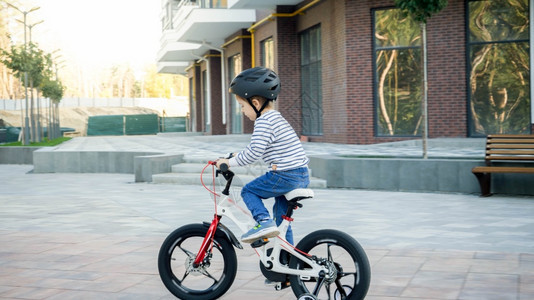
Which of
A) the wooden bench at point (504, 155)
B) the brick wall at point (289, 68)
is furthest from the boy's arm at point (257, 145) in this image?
the brick wall at point (289, 68)

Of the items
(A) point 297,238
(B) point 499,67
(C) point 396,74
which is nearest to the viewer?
(A) point 297,238

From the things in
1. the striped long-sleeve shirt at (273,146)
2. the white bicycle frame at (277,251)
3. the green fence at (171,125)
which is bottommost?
the white bicycle frame at (277,251)

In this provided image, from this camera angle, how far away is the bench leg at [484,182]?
453 inches

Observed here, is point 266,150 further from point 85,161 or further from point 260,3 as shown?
point 260,3

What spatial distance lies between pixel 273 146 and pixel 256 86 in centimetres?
43

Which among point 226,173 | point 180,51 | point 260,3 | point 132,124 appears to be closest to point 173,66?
point 132,124

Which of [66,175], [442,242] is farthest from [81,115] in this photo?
[442,242]

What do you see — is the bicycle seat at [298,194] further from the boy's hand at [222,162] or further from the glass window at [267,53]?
the glass window at [267,53]

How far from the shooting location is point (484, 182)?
11523mm

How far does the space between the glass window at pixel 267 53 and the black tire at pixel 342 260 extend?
23490 millimetres

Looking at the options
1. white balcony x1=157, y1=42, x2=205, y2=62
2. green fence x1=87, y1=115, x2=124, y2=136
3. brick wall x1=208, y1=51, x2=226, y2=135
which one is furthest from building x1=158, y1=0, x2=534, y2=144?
green fence x1=87, y1=115, x2=124, y2=136

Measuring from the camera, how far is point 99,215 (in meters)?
10.4

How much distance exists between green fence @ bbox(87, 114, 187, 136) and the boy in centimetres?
5109

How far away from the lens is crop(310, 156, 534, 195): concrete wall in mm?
11602
